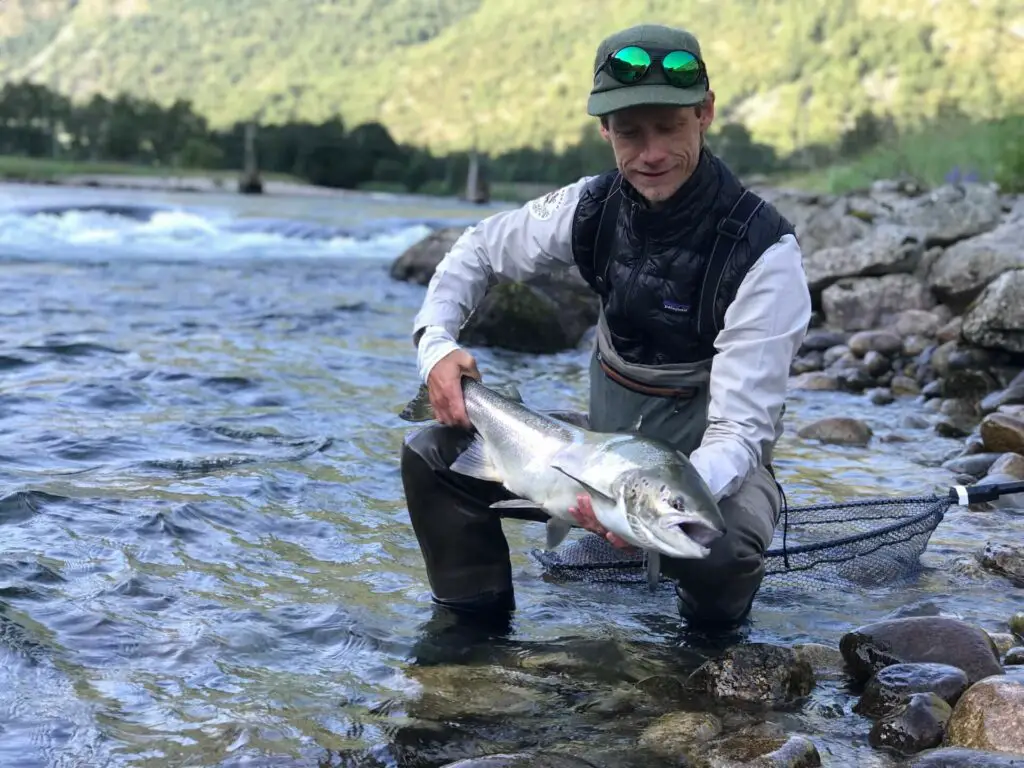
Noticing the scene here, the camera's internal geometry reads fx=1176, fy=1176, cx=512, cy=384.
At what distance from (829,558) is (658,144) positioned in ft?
7.10

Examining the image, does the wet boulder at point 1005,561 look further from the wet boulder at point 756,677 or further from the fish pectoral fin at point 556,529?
the fish pectoral fin at point 556,529

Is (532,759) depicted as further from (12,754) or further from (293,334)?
(293,334)

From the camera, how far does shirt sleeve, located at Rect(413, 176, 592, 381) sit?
4.46 m

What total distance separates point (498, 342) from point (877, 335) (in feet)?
12.9

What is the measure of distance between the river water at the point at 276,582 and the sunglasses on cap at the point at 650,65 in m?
2.04

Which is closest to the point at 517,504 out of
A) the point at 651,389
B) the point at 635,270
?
the point at 651,389

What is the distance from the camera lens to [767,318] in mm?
3785

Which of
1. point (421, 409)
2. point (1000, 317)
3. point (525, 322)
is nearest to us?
point (421, 409)

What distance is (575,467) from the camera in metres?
3.49

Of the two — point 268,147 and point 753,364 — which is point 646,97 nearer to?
point 753,364

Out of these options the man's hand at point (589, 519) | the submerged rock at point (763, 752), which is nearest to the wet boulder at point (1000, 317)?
the submerged rock at point (763, 752)

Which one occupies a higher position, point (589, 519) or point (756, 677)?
point (589, 519)

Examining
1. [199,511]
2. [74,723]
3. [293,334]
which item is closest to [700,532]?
[74,723]

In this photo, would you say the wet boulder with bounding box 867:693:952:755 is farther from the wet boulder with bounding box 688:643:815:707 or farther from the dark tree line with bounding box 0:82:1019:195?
the dark tree line with bounding box 0:82:1019:195
